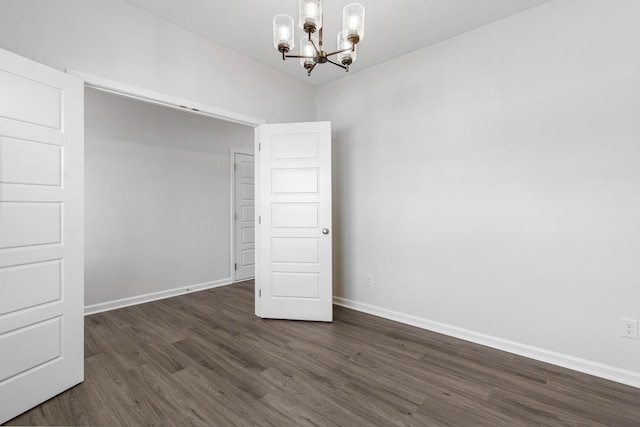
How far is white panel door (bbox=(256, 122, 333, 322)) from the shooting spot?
3.24 m

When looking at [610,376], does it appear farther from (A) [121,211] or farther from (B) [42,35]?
(A) [121,211]

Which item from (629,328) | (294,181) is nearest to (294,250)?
(294,181)

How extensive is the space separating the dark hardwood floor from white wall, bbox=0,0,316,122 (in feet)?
7.29

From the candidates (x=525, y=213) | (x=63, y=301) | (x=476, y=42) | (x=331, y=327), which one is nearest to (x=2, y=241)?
(x=63, y=301)

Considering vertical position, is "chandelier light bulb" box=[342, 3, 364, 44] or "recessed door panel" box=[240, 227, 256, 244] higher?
"chandelier light bulb" box=[342, 3, 364, 44]

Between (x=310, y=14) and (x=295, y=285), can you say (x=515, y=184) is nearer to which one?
(x=310, y=14)

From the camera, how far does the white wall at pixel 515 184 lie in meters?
2.15

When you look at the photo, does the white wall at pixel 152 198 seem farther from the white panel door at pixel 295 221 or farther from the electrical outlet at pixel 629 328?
the electrical outlet at pixel 629 328

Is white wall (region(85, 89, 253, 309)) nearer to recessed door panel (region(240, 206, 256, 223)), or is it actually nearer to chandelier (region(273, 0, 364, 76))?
recessed door panel (region(240, 206, 256, 223))

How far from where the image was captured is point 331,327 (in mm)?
3092

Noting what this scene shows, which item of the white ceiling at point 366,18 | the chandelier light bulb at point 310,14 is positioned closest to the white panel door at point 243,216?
the white ceiling at point 366,18

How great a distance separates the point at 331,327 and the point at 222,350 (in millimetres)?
1081

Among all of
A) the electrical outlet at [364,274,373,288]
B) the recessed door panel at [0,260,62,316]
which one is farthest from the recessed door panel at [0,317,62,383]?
the electrical outlet at [364,274,373,288]

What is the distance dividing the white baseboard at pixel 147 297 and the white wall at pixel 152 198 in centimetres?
4
